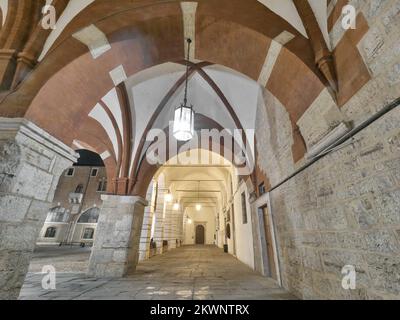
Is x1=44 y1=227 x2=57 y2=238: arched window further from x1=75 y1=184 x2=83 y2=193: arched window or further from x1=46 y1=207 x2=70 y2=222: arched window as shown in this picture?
x1=75 y1=184 x2=83 y2=193: arched window

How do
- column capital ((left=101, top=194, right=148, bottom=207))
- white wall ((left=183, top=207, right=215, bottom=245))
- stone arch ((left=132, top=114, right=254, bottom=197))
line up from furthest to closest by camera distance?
white wall ((left=183, top=207, right=215, bottom=245)) < stone arch ((left=132, top=114, right=254, bottom=197)) < column capital ((left=101, top=194, right=148, bottom=207))

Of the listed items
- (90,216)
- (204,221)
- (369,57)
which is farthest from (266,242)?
(204,221)

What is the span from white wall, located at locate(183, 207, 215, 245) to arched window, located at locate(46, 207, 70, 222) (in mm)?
12699

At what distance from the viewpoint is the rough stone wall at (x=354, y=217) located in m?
1.33

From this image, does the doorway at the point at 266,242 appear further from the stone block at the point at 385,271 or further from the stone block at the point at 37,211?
the stone block at the point at 37,211

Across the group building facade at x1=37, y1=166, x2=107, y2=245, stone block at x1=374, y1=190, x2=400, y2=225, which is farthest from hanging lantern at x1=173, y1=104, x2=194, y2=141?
building facade at x1=37, y1=166, x2=107, y2=245

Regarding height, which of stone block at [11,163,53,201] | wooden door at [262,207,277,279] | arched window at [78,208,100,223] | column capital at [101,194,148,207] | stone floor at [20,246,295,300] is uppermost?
arched window at [78,208,100,223]

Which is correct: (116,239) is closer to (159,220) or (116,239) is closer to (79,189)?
(159,220)

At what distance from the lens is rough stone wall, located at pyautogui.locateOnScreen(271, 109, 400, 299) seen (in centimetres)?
133

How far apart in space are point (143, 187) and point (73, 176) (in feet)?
58.6

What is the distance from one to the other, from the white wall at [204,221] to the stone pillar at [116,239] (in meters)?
18.9

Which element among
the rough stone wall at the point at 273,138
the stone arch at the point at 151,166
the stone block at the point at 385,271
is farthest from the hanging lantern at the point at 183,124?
the stone arch at the point at 151,166

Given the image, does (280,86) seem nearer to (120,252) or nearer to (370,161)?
(370,161)
